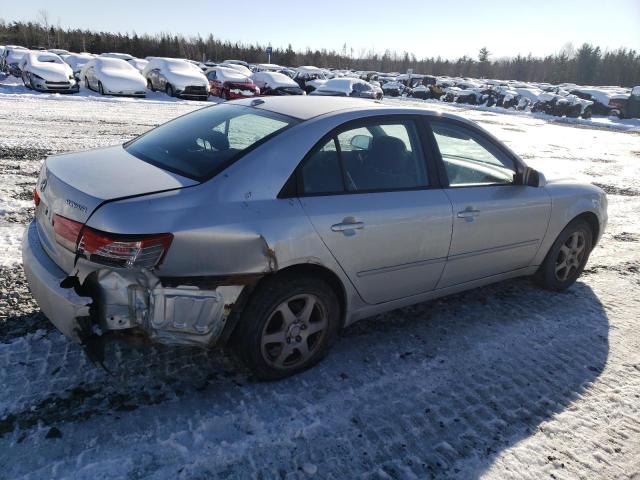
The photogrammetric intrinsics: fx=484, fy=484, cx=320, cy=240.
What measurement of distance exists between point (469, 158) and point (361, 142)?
4.13ft

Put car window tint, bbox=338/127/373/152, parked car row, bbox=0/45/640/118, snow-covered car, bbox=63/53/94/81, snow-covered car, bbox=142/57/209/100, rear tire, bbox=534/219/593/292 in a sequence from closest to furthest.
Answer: car window tint, bbox=338/127/373/152 < rear tire, bbox=534/219/593/292 < parked car row, bbox=0/45/640/118 < snow-covered car, bbox=142/57/209/100 < snow-covered car, bbox=63/53/94/81

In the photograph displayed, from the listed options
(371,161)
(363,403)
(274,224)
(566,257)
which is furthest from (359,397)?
(566,257)

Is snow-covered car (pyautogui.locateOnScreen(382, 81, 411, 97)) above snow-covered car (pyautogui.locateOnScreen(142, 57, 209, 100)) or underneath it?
above

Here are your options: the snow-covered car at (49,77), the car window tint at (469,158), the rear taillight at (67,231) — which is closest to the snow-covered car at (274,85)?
the snow-covered car at (49,77)

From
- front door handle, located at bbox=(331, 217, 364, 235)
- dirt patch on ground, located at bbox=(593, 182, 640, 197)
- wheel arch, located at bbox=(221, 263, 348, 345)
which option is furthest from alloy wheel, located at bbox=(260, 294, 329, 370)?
dirt patch on ground, located at bbox=(593, 182, 640, 197)

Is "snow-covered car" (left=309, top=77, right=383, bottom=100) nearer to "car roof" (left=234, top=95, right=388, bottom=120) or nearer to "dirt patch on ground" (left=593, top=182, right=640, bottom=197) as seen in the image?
"dirt patch on ground" (left=593, top=182, right=640, bottom=197)

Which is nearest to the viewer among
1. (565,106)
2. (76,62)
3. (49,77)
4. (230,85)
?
(49,77)

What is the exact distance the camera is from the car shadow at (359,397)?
2.43 m

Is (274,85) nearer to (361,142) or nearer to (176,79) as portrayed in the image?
(176,79)

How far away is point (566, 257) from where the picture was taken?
4.49m

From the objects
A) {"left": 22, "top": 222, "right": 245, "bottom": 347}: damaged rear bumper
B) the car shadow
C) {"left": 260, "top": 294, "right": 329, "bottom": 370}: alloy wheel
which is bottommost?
the car shadow

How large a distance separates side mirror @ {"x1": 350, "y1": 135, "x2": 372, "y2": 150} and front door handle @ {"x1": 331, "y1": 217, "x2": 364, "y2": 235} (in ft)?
1.76

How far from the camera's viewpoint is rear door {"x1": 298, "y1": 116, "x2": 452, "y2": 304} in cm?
288

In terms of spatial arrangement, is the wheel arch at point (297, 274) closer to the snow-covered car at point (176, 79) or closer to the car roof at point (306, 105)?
the car roof at point (306, 105)
